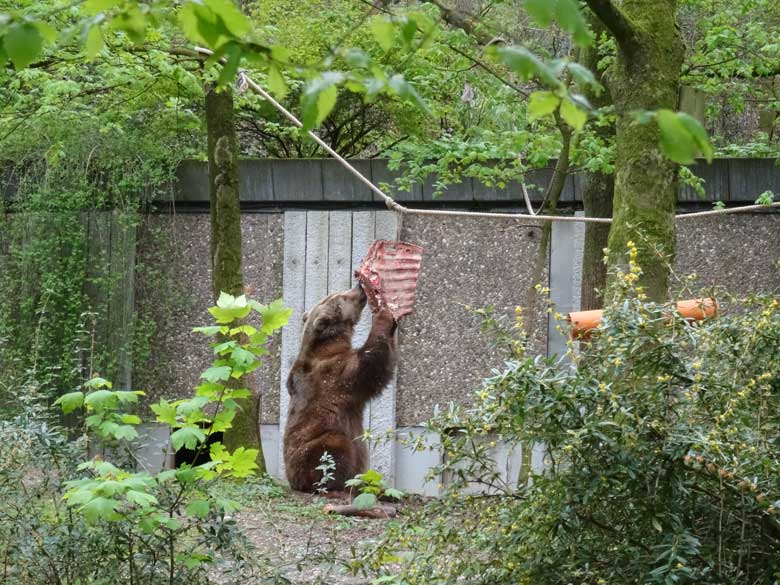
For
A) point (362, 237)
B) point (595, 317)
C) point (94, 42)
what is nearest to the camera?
point (94, 42)

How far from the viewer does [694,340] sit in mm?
3475

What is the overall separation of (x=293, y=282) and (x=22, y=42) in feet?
21.6

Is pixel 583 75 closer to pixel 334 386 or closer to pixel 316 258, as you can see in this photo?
pixel 334 386

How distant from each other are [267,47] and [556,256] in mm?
6555

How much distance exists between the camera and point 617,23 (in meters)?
4.27

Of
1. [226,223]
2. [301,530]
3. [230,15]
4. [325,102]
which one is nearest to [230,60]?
[230,15]

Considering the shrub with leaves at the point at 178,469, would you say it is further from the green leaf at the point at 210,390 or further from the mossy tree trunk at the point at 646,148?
the mossy tree trunk at the point at 646,148

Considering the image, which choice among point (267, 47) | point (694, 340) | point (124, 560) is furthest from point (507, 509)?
point (267, 47)

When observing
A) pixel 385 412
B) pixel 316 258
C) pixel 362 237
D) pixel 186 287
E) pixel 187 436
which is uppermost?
pixel 362 237

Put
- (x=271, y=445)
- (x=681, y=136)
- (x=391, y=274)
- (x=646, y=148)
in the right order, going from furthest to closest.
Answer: (x=271, y=445) < (x=391, y=274) < (x=646, y=148) < (x=681, y=136)

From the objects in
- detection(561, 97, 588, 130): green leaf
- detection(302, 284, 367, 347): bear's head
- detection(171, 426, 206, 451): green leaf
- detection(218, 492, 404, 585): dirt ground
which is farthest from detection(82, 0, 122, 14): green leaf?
detection(302, 284, 367, 347): bear's head

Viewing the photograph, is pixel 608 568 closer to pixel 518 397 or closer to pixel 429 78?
pixel 518 397

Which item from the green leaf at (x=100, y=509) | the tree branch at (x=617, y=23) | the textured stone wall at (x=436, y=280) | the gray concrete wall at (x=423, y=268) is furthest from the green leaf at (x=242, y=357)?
the gray concrete wall at (x=423, y=268)

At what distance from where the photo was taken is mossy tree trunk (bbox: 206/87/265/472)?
7582 millimetres
